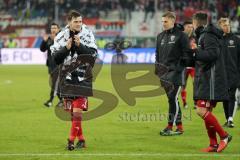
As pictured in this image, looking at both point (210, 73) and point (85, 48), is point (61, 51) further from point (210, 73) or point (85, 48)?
point (210, 73)

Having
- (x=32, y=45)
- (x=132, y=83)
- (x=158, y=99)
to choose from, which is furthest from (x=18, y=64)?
(x=158, y=99)

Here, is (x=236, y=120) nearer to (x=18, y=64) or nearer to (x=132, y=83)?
(x=132, y=83)

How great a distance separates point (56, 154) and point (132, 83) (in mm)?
13568

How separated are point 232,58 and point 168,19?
182 centimetres

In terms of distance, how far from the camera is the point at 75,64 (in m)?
10.4

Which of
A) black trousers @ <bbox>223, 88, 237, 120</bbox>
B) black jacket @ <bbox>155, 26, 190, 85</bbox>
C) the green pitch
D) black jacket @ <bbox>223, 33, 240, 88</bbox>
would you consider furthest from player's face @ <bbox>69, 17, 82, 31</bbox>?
black trousers @ <bbox>223, 88, 237, 120</bbox>

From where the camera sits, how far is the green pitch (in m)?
9.99

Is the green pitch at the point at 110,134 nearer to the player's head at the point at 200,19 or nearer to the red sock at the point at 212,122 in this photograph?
the red sock at the point at 212,122

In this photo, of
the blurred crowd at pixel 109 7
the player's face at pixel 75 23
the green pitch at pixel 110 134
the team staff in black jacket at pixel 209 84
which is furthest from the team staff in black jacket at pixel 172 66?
the blurred crowd at pixel 109 7

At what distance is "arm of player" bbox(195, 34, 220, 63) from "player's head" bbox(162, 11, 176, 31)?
235 cm

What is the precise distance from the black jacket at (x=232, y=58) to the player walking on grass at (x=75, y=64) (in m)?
3.63

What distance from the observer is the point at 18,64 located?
39.6 metres

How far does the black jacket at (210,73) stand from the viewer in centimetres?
985

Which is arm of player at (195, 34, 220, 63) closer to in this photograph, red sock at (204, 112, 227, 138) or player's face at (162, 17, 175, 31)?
red sock at (204, 112, 227, 138)
